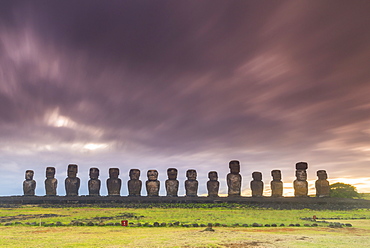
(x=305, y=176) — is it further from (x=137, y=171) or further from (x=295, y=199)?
(x=137, y=171)

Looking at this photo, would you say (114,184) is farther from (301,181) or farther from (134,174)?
(301,181)

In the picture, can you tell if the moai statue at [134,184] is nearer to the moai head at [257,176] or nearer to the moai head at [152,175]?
the moai head at [152,175]

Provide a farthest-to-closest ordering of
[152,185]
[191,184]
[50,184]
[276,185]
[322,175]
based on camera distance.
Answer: [322,175], [276,185], [152,185], [191,184], [50,184]

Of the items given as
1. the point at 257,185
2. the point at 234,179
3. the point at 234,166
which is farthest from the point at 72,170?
the point at 257,185

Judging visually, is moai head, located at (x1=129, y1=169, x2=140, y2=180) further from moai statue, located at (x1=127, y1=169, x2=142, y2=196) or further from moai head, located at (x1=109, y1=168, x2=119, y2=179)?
moai head, located at (x1=109, y1=168, x2=119, y2=179)

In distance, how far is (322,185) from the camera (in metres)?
38.7

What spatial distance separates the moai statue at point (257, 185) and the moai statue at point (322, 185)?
6.77 m

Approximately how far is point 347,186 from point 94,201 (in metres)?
40.8

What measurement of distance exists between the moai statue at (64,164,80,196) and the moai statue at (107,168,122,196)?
385 cm

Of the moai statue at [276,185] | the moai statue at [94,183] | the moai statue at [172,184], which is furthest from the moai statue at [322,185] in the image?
the moai statue at [94,183]

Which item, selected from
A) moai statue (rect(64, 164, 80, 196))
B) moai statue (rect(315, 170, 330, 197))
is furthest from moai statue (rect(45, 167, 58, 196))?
moai statue (rect(315, 170, 330, 197))

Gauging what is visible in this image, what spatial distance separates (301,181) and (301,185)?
1.63ft

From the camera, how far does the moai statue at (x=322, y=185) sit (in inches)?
1515

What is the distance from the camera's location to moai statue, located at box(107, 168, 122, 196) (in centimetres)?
3827
